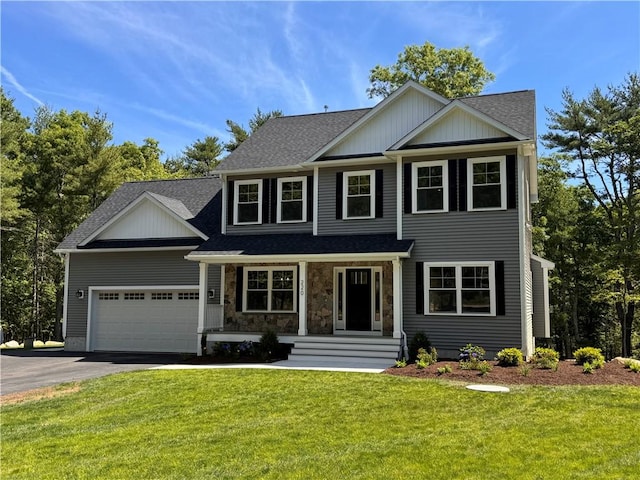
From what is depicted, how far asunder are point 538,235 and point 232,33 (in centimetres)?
2097

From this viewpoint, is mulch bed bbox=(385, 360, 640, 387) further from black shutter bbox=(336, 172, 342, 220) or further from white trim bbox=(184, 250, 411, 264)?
black shutter bbox=(336, 172, 342, 220)

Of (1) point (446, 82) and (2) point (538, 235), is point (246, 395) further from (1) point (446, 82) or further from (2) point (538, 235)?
(1) point (446, 82)

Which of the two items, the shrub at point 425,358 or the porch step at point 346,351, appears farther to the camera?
the porch step at point 346,351

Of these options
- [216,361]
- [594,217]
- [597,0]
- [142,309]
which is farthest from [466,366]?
[594,217]

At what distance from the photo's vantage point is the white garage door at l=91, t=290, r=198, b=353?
17875mm

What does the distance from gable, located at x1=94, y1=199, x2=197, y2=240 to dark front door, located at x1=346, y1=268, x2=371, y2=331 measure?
5.80m

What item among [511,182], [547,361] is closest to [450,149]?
[511,182]

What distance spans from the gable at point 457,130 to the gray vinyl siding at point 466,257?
6.82 feet

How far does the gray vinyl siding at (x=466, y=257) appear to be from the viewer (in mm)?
13820

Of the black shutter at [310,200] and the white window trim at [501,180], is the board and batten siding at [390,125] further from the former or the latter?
the white window trim at [501,180]

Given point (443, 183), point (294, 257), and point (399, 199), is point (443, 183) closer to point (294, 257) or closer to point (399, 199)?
point (399, 199)

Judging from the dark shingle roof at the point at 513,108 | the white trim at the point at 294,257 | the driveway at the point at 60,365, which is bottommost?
the driveway at the point at 60,365

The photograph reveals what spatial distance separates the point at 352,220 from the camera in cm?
1609

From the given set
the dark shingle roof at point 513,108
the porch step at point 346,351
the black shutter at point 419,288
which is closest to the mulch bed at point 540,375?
the porch step at point 346,351
